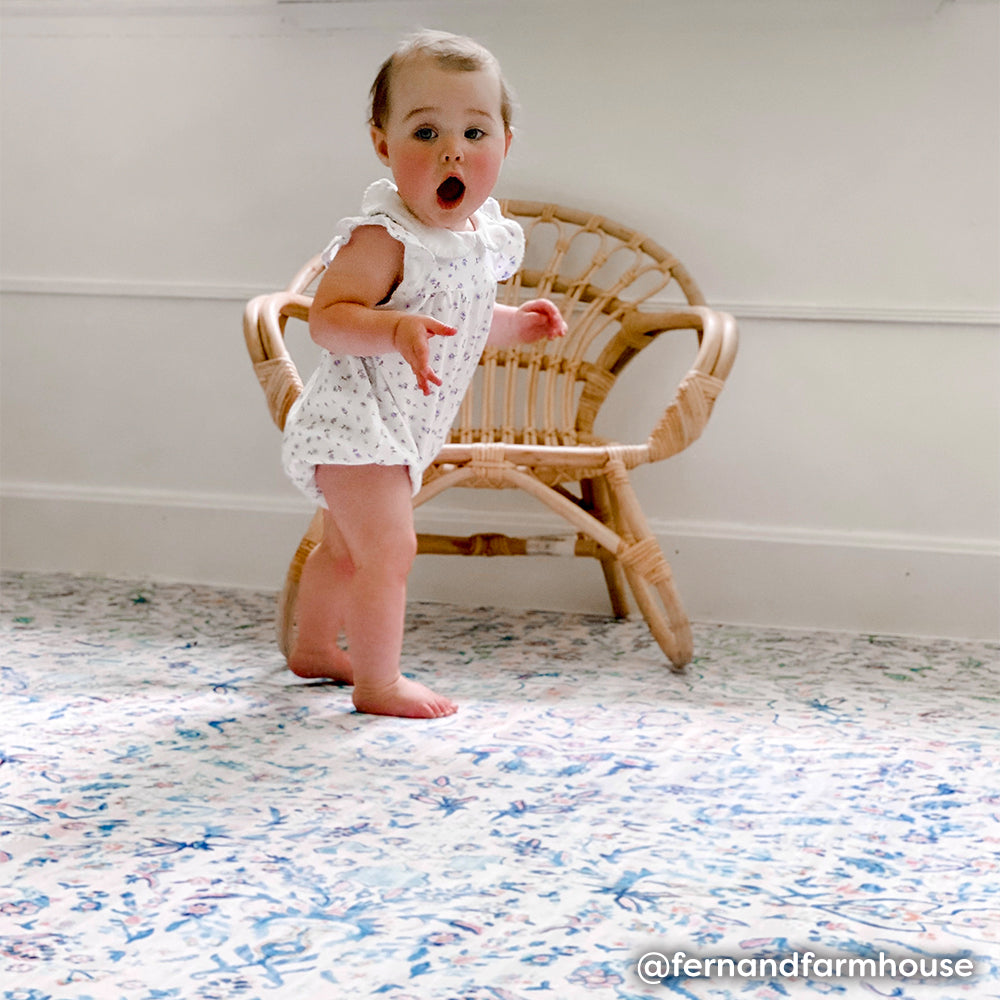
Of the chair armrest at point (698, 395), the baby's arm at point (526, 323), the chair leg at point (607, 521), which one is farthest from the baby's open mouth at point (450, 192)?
the chair leg at point (607, 521)

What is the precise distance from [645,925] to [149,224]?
179cm

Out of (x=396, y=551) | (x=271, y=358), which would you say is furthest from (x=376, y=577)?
(x=271, y=358)

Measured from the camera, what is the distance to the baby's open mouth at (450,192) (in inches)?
57.8

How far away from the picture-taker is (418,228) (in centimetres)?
148

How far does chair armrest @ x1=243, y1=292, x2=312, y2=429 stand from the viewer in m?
1.68

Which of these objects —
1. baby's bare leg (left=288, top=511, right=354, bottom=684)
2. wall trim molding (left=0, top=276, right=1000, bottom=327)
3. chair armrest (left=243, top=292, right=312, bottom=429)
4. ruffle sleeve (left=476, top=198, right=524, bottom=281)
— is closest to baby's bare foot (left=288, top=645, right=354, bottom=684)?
baby's bare leg (left=288, top=511, right=354, bottom=684)

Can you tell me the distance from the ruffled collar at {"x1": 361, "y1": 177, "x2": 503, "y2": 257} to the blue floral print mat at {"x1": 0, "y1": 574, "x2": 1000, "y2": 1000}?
1.86ft

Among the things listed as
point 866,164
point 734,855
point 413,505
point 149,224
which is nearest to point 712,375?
point 413,505

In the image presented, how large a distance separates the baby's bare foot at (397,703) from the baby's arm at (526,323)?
0.48 metres

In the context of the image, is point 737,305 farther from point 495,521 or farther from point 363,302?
point 363,302

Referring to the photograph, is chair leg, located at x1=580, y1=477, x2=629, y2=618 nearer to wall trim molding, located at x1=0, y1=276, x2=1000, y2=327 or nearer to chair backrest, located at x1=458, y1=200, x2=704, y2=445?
chair backrest, located at x1=458, y1=200, x2=704, y2=445

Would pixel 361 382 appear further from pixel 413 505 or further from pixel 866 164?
pixel 866 164

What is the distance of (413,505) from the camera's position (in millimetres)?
1673

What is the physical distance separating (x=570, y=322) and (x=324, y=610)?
0.74 m
